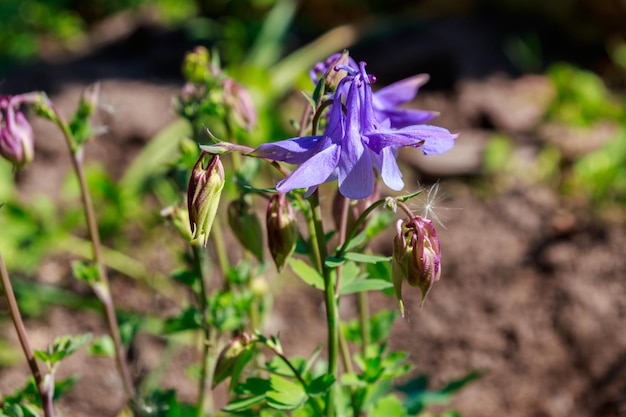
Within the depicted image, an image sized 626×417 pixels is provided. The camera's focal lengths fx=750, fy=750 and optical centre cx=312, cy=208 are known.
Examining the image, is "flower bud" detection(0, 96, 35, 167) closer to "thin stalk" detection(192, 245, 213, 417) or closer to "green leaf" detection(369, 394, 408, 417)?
"thin stalk" detection(192, 245, 213, 417)

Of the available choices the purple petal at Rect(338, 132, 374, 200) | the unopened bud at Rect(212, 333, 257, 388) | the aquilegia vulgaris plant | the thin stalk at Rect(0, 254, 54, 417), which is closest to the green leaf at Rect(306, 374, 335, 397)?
the aquilegia vulgaris plant

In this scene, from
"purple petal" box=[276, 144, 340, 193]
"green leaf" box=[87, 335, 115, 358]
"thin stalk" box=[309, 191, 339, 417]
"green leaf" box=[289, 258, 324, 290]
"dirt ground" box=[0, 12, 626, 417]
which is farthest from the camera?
"dirt ground" box=[0, 12, 626, 417]

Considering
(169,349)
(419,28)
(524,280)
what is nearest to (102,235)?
(169,349)

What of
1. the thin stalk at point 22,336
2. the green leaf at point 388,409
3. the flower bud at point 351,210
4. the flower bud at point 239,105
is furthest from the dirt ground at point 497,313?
the flower bud at point 239,105

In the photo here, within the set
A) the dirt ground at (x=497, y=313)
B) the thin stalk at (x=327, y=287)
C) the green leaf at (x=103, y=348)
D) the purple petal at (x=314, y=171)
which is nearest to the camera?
the purple petal at (x=314, y=171)

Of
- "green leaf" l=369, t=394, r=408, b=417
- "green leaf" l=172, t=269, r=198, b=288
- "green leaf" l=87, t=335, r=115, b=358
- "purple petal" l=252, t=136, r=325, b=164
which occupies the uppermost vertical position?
"purple petal" l=252, t=136, r=325, b=164

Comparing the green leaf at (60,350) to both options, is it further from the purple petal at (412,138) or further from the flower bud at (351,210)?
the purple petal at (412,138)

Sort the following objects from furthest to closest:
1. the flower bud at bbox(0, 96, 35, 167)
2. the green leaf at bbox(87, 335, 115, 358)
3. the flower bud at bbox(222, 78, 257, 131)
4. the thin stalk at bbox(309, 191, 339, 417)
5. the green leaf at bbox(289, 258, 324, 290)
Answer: the green leaf at bbox(87, 335, 115, 358), the flower bud at bbox(222, 78, 257, 131), the flower bud at bbox(0, 96, 35, 167), the green leaf at bbox(289, 258, 324, 290), the thin stalk at bbox(309, 191, 339, 417)

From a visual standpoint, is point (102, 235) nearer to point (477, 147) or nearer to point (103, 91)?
point (103, 91)

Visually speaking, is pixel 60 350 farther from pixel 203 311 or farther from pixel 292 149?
pixel 292 149
